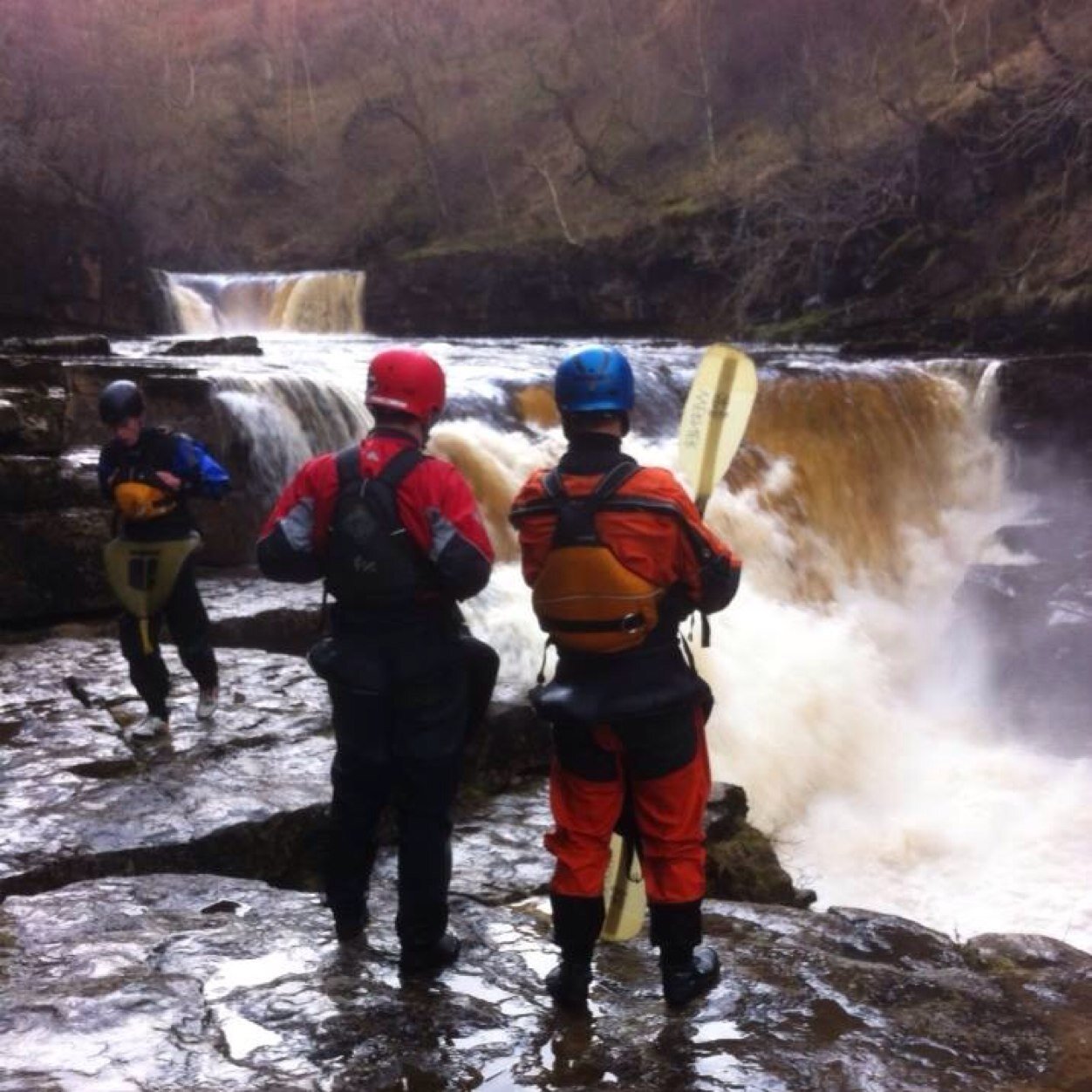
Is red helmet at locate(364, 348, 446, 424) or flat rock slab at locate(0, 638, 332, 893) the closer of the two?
red helmet at locate(364, 348, 446, 424)

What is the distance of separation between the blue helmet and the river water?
348cm

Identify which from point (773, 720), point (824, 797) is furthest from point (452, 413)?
point (824, 797)

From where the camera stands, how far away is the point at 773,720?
830 centimetres

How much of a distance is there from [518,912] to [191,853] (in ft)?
4.13

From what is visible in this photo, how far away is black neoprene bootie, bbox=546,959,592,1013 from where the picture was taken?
2.97 meters

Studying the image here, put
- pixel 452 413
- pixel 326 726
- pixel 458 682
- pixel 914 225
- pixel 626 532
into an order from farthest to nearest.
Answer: pixel 914 225 < pixel 452 413 < pixel 326 726 < pixel 458 682 < pixel 626 532

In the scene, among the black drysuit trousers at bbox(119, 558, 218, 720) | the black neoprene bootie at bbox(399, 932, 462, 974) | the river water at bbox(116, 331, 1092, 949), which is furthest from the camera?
the river water at bbox(116, 331, 1092, 949)

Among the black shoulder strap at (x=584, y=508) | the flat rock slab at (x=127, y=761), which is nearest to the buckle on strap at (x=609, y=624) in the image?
the black shoulder strap at (x=584, y=508)

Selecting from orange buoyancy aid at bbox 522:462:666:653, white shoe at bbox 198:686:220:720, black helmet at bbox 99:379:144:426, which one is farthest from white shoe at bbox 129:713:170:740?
orange buoyancy aid at bbox 522:462:666:653

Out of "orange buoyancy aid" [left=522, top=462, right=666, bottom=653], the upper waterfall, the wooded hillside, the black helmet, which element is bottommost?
"orange buoyancy aid" [left=522, top=462, right=666, bottom=653]

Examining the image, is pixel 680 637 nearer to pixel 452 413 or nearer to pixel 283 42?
pixel 452 413

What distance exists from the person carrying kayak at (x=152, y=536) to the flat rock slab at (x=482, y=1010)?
61.3 inches

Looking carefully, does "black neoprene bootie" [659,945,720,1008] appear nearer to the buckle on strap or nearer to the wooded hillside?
the buckle on strap

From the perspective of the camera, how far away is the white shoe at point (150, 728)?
519 centimetres
